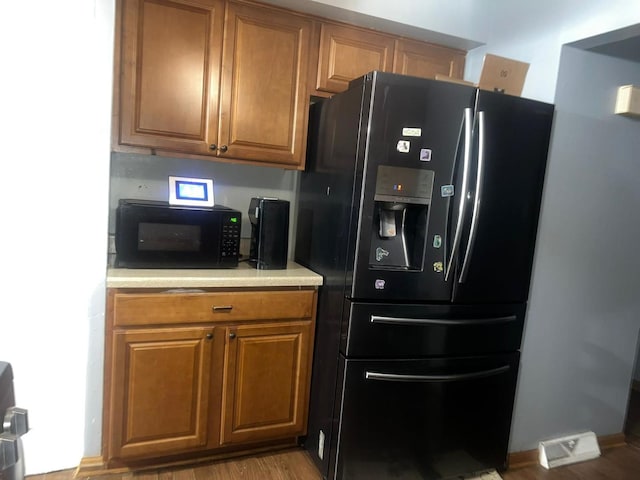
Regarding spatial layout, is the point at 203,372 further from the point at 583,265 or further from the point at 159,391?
the point at 583,265

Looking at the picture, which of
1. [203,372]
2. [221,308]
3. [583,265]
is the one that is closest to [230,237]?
[221,308]

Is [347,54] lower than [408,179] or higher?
higher

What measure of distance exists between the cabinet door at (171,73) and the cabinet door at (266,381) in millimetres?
913

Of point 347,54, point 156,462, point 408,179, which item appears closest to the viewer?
point 408,179

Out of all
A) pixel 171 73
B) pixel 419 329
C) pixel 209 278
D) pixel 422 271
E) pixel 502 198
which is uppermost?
pixel 171 73

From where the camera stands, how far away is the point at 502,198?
185 centimetres

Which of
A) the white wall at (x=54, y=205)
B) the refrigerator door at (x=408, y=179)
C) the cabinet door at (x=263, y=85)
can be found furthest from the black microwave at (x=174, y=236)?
the refrigerator door at (x=408, y=179)

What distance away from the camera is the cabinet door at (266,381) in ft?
6.47

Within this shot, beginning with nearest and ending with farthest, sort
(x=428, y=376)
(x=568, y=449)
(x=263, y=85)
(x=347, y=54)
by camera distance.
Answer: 1. (x=428, y=376)
2. (x=263, y=85)
3. (x=347, y=54)
4. (x=568, y=449)

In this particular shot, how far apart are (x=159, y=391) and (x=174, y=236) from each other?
2.19ft

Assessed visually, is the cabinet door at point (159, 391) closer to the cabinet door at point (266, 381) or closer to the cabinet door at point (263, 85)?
the cabinet door at point (266, 381)

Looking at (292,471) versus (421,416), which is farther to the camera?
(292,471)

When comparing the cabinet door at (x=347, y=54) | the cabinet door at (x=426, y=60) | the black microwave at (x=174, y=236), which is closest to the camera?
the black microwave at (x=174, y=236)

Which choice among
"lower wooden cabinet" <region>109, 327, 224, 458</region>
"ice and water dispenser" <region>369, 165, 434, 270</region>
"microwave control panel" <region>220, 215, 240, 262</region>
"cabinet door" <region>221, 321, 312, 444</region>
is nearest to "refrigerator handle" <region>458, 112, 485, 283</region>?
"ice and water dispenser" <region>369, 165, 434, 270</region>
